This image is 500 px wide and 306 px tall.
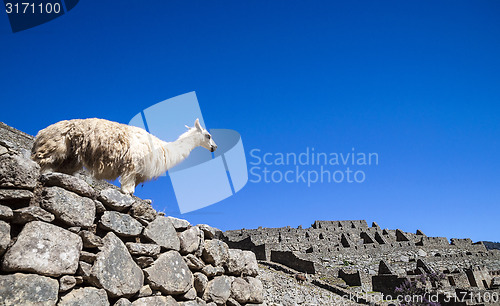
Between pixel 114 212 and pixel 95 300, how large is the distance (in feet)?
2.80

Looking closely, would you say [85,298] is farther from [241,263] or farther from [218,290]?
[241,263]

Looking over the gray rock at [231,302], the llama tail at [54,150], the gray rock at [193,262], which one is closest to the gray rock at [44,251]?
the gray rock at [193,262]

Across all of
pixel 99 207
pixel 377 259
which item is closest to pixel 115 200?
pixel 99 207

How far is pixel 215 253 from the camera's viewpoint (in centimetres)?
466

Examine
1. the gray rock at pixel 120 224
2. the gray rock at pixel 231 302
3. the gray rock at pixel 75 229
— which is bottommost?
the gray rock at pixel 231 302

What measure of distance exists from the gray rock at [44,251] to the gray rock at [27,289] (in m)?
0.06

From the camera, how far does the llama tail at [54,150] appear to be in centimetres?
433

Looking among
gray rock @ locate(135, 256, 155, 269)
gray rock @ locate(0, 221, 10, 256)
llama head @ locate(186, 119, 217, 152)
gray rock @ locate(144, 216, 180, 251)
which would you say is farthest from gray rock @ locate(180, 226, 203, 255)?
llama head @ locate(186, 119, 217, 152)

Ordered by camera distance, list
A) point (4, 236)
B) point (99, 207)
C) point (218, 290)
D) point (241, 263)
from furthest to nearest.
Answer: point (241, 263) < point (218, 290) < point (99, 207) < point (4, 236)

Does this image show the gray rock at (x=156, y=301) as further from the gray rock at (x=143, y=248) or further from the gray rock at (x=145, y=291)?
the gray rock at (x=143, y=248)

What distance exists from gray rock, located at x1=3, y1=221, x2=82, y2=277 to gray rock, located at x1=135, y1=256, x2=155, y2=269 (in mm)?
678

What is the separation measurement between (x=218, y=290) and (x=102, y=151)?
96.8 inches

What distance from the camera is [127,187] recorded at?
4.87 metres

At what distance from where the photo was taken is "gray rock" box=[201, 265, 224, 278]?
4391 millimetres
